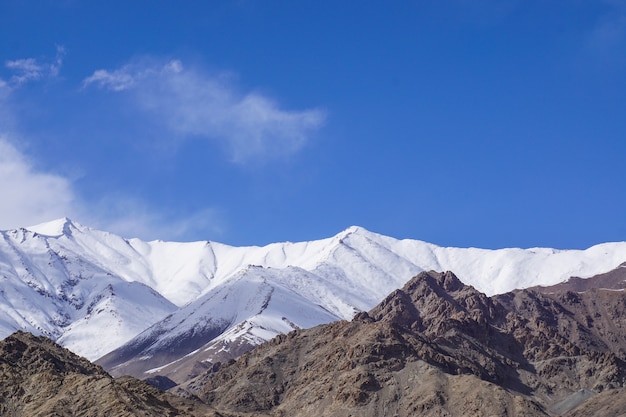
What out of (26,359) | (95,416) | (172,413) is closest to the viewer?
(95,416)

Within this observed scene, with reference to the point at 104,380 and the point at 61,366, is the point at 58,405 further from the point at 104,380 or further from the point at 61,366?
the point at 61,366

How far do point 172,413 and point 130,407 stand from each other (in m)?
11.2

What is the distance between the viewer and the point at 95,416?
15012 cm

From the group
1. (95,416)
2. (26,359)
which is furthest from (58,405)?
(26,359)

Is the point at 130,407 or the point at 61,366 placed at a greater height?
the point at 61,366

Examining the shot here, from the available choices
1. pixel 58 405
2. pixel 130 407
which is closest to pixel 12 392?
pixel 58 405

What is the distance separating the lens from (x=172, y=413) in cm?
16075

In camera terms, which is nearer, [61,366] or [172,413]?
[172,413]

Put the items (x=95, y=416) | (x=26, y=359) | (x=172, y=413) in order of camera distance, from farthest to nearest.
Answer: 1. (x=26, y=359)
2. (x=172, y=413)
3. (x=95, y=416)

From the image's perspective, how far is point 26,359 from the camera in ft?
619

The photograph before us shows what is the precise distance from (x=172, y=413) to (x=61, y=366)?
42636mm

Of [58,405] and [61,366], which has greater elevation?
[61,366]

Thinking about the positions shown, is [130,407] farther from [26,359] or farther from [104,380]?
[26,359]

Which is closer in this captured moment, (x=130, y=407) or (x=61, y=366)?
(x=130, y=407)
